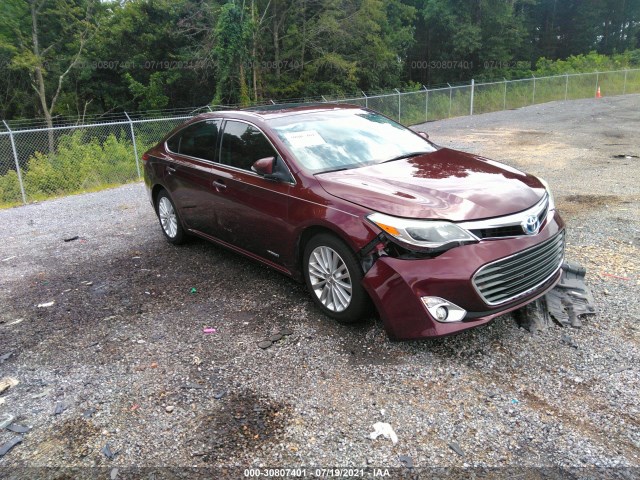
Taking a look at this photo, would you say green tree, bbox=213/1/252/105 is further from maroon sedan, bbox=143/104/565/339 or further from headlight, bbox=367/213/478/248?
headlight, bbox=367/213/478/248

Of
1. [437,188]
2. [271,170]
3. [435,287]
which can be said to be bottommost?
[435,287]

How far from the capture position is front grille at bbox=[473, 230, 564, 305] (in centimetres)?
330

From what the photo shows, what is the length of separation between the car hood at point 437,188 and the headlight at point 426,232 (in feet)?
0.18

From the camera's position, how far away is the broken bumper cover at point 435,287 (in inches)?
128

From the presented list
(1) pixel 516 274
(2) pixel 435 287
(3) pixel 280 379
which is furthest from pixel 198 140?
(1) pixel 516 274

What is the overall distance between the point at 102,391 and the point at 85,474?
78 centimetres

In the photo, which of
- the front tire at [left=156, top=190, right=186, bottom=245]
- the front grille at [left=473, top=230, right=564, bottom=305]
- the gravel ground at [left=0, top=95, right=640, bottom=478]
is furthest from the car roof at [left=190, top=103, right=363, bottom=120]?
the front grille at [left=473, top=230, right=564, bottom=305]

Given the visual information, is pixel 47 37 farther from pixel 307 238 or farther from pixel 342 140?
pixel 307 238

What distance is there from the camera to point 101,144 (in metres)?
15.9

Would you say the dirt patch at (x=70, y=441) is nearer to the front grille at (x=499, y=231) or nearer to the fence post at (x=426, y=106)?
the front grille at (x=499, y=231)

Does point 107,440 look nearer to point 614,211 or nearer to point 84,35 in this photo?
point 614,211

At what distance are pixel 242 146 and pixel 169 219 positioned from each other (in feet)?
6.39

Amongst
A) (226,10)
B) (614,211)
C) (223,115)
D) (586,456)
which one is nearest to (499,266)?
(586,456)

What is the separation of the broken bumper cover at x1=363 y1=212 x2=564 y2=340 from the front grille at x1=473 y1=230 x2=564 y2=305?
→ 0.03 metres
